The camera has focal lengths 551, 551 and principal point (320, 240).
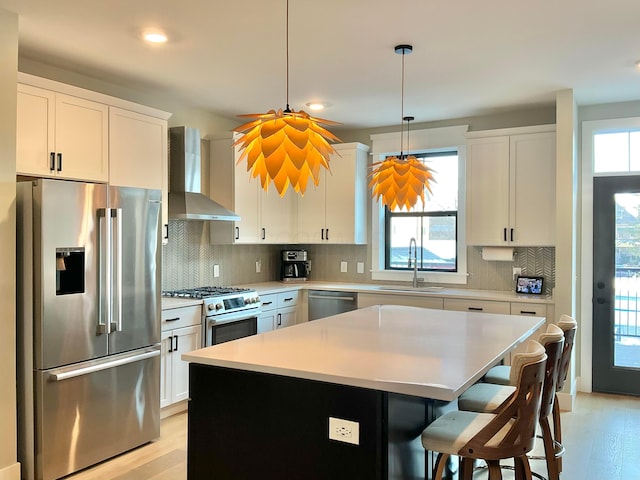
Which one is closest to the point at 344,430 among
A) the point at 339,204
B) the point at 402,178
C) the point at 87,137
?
the point at 402,178

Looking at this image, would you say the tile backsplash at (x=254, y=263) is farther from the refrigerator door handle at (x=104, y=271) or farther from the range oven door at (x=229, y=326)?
the refrigerator door handle at (x=104, y=271)

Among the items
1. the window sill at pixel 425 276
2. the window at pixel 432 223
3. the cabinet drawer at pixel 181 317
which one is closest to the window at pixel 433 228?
the window at pixel 432 223

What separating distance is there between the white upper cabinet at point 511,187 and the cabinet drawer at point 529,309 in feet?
2.01

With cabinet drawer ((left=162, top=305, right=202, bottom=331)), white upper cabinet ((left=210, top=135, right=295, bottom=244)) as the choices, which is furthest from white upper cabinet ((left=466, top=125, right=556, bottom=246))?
cabinet drawer ((left=162, top=305, right=202, bottom=331))

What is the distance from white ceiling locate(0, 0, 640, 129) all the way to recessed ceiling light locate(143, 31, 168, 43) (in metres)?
0.06

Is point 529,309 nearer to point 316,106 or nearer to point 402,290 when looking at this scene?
point 402,290

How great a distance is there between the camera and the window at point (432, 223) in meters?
5.63

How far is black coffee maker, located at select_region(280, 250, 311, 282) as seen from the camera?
6.25 metres

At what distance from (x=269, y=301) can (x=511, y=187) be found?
2506 millimetres

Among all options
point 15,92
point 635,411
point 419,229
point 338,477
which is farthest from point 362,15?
point 635,411

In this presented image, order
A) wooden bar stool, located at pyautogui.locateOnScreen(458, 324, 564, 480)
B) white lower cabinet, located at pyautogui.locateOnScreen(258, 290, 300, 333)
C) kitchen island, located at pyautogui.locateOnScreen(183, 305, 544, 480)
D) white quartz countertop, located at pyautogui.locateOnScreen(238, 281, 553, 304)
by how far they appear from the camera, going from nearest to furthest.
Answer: kitchen island, located at pyautogui.locateOnScreen(183, 305, 544, 480)
wooden bar stool, located at pyautogui.locateOnScreen(458, 324, 564, 480)
white quartz countertop, located at pyautogui.locateOnScreen(238, 281, 553, 304)
white lower cabinet, located at pyautogui.locateOnScreen(258, 290, 300, 333)

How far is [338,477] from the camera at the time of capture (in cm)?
204

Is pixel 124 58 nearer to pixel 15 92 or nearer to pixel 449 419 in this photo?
pixel 15 92

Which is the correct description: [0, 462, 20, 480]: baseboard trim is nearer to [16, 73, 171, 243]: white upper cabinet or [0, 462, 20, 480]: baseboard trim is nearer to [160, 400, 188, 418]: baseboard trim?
[160, 400, 188, 418]: baseboard trim
